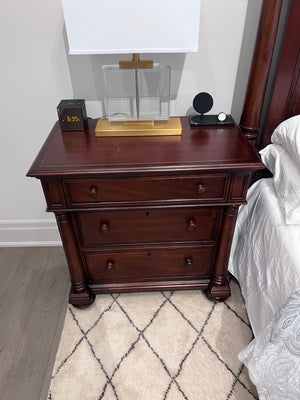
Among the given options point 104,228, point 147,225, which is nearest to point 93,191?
point 104,228

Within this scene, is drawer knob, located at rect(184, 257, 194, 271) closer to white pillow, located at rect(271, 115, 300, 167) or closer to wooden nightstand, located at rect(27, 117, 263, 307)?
wooden nightstand, located at rect(27, 117, 263, 307)

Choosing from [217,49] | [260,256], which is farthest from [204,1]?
[260,256]

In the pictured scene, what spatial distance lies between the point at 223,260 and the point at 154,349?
20.6 inches

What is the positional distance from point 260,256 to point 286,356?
41cm

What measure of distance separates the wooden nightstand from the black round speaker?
9 cm

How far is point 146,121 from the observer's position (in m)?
1.25

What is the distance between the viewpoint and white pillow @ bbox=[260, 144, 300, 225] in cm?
110

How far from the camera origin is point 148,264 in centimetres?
141

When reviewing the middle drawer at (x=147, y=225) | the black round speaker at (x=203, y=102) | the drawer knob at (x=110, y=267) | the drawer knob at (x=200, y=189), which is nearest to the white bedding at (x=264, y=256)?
the middle drawer at (x=147, y=225)

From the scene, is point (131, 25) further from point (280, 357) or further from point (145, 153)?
point (280, 357)

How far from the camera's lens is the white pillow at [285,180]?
3.62 ft

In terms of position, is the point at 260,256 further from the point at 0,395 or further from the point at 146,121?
the point at 0,395

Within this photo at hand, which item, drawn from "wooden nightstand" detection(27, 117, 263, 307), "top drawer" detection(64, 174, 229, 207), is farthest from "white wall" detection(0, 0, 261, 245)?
"top drawer" detection(64, 174, 229, 207)

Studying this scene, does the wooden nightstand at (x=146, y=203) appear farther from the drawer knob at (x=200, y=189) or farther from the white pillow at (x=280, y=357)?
the white pillow at (x=280, y=357)
